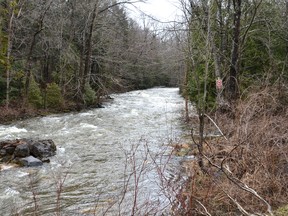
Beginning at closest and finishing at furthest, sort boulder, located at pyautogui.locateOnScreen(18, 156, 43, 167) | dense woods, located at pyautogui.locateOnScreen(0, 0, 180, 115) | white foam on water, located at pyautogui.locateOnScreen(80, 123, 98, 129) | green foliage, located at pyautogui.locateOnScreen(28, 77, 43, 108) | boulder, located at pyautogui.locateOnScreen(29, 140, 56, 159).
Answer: boulder, located at pyautogui.locateOnScreen(18, 156, 43, 167)
boulder, located at pyautogui.locateOnScreen(29, 140, 56, 159)
white foam on water, located at pyautogui.locateOnScreen(80, 123, 98, 129)
dense woods, located at pyautogui.locateOnScreen(0, 0, 180, 115)
green foliage, located at pyautogui.locateOnScreen(28, 77, 43, 108)

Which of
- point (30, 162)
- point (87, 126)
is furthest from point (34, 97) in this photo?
point (30, 162)

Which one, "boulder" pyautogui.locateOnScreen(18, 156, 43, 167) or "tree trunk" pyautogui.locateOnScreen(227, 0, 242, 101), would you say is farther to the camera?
"tree trunk" pyautogui.locateOnScreen(227, 0, 242, 101)

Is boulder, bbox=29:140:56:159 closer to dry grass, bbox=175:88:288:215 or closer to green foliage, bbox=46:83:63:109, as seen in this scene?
dry grass, bbox=175:88:288:215

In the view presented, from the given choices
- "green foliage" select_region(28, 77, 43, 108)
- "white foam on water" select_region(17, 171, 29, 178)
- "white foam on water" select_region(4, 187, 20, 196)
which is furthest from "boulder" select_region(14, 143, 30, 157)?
"green foliage" select_region(28, 77, 43, 108)

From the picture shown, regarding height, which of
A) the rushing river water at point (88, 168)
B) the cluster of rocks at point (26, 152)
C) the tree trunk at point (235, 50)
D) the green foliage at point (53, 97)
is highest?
the tree trunk at point (235, 50)

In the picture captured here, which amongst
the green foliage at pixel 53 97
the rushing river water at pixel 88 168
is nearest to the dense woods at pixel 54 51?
the green foliage at pixel 53 97

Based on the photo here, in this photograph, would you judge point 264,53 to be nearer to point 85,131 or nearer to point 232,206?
point 85,131

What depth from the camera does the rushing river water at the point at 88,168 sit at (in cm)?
653

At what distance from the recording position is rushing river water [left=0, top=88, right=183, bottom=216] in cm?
653

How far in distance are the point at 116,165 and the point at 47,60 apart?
19.3 m

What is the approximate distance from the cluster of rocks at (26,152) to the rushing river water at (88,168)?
0.32 m

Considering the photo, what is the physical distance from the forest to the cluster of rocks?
403 cm

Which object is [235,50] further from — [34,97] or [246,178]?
[34,97]

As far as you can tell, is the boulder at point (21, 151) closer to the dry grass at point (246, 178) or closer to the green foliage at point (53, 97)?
the dry grass at point (246, 178)
